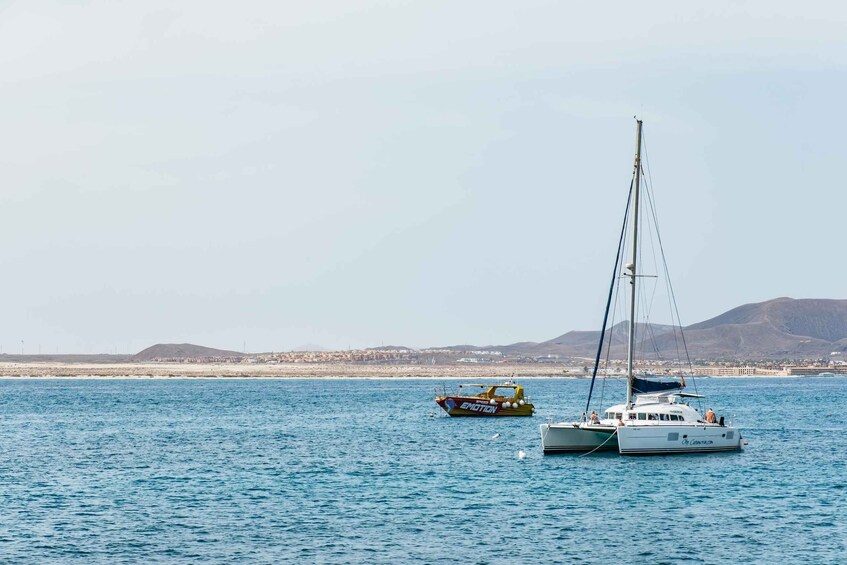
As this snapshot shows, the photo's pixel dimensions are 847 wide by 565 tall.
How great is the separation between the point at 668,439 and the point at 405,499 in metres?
18.7

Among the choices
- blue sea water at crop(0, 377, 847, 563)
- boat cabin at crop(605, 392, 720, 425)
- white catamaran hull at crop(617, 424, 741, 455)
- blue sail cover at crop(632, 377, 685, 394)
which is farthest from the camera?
blue sail cover at crop(632, 377, 685, 394)

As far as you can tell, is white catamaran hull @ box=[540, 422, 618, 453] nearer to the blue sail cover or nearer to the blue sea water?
the blue sea water

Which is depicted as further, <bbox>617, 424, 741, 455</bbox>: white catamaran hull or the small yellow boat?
the small yellow boat

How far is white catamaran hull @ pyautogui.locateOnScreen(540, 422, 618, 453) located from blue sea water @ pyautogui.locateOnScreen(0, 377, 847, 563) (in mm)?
799

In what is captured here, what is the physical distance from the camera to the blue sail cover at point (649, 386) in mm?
63375

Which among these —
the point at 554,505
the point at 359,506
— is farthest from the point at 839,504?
the point at 359,506

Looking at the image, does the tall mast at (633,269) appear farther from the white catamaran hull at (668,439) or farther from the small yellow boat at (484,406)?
the small yellow boat at (484,406)

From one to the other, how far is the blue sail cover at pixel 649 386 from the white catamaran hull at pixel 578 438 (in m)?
3.00

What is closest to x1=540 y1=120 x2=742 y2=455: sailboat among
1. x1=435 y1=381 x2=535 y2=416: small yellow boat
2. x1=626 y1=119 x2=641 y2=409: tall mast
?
x1=626 y1=119 x2=641 y2=409: tall mast

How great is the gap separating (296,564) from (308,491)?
15.6 meters

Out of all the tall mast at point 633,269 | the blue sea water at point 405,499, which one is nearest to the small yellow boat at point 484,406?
the blue sea water at point 405,499

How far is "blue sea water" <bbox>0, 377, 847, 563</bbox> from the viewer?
1490 inches

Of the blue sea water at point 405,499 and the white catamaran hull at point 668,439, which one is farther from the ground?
the white catamaran hull at point 668,439

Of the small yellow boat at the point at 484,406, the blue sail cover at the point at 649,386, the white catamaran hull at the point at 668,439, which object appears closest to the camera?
the white catamaran hull at the point at 668,439
